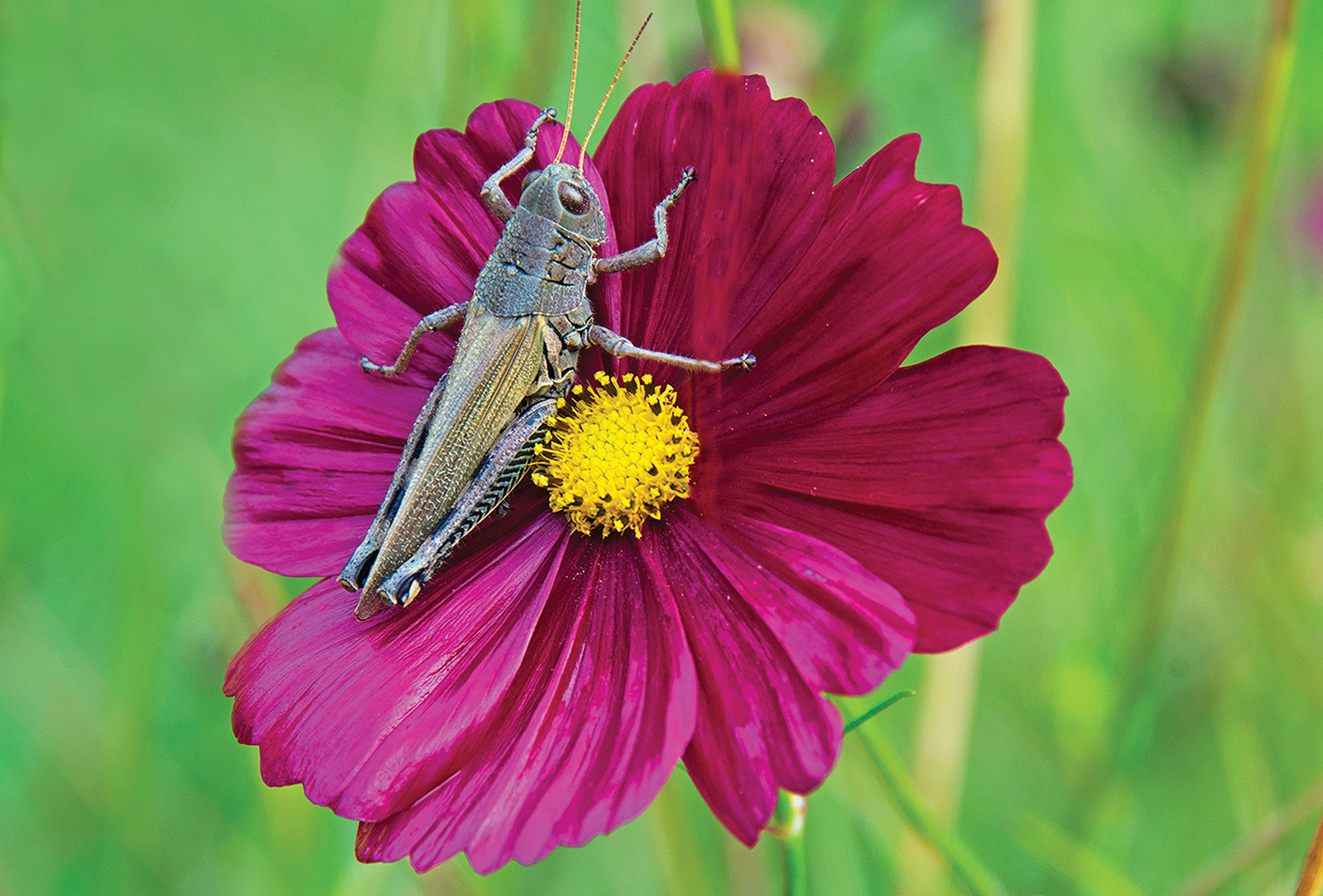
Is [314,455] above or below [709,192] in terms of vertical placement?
below

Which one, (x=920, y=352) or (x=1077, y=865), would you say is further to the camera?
(x=920, y=352)

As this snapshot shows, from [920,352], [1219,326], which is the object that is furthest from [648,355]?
[920,352]

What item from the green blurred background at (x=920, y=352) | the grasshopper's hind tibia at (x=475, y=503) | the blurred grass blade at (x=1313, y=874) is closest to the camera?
the blurred grass blade at (x=1313, y=874)

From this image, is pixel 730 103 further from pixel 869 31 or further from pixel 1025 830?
pixel 1025 830

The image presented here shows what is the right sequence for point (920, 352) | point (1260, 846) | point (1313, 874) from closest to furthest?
point (1313, 874) → point (1260, 846) → point (920, 352)

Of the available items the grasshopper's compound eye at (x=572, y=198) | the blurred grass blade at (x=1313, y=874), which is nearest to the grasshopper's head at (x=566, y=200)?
the grasshopper's compound eye at (x=572, y=198)

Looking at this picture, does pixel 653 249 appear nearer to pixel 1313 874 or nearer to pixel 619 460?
pixel 619 460

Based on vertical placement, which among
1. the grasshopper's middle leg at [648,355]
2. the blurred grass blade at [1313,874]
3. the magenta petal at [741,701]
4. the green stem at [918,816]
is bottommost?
the green stem at [918,816]

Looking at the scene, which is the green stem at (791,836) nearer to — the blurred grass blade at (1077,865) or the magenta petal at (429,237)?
the blurred grass blade at (1077,865)
